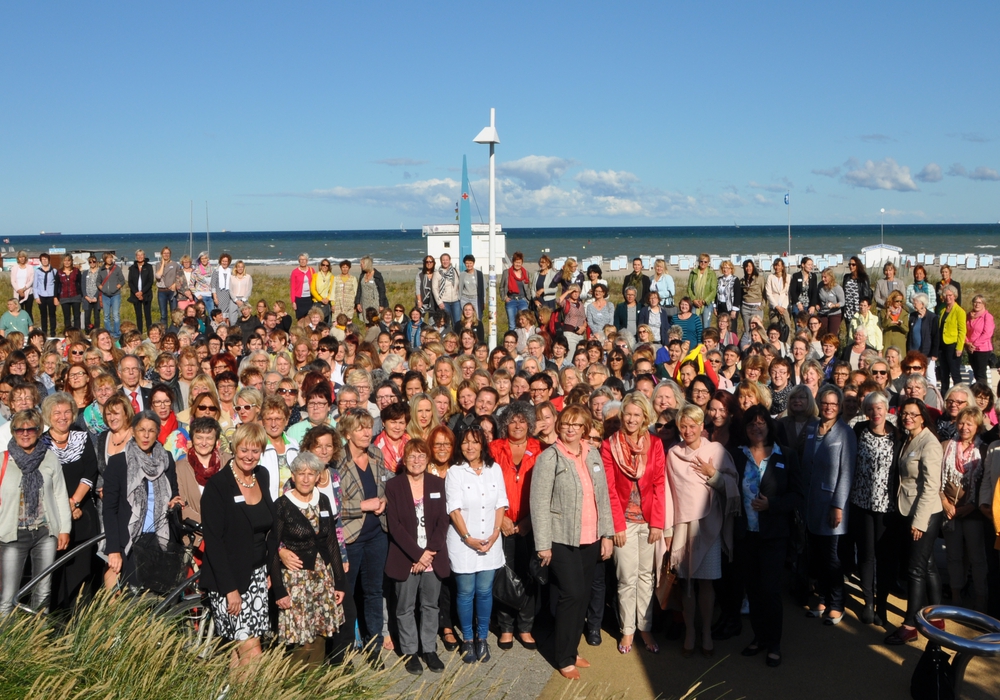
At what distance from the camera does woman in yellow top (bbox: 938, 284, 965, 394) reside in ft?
38.1

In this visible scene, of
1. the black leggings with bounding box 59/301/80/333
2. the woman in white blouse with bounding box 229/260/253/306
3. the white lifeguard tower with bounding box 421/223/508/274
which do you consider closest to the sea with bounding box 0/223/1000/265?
the white lifeguard tower with bounding box 421/223/508/274

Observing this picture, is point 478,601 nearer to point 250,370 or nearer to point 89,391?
point 250,370

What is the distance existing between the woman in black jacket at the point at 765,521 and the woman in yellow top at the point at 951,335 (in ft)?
23.0

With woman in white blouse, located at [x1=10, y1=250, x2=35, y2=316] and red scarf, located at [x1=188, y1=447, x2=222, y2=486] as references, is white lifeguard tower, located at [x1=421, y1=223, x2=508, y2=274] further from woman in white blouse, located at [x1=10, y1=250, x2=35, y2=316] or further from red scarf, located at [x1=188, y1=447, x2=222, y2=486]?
red scarf, located at [x1=188, y1=447, x2=222, y2=486]

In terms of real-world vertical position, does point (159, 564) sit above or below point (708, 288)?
below

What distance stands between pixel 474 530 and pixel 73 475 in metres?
2.87

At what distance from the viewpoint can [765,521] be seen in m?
5.85

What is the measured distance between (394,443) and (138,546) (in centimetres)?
184

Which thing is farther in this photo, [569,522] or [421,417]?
[421,417]

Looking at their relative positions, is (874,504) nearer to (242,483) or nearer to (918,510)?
(918,510)

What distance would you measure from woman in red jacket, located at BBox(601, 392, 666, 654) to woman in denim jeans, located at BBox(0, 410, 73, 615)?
3769 millimetres

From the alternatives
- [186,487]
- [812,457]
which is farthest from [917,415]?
[186,487]

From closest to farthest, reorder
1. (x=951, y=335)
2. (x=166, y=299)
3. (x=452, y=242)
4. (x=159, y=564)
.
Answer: (x=159, y=564) < (x=951, y=335) < (x=166, y=299) < (x=452, y=242)

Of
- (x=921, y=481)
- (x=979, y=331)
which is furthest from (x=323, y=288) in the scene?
(x=921, y=481)
